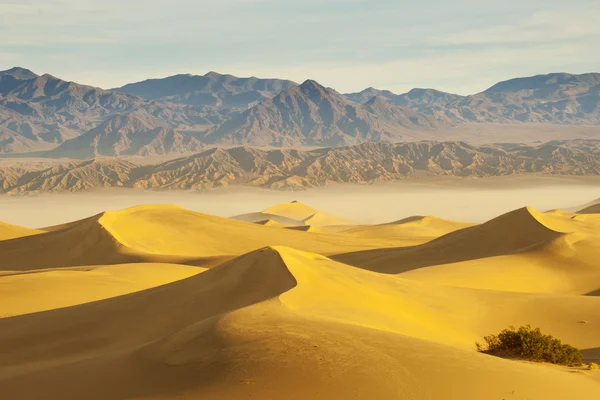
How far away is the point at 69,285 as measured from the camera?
30.6m

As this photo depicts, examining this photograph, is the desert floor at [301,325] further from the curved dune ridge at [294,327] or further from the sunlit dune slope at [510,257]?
the sunlit dune slope at [510,257]

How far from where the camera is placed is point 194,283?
23.9 metres

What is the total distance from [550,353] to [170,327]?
9954mm

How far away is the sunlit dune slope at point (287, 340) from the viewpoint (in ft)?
41.9

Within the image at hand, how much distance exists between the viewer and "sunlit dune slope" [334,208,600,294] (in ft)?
123

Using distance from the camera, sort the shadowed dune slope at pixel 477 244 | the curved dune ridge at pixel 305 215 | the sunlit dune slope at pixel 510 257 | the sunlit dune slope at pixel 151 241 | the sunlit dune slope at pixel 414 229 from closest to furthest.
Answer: the sunlit dune slope at pixel 510 257 → the shadowed dune slope at pixel 477 244 → the sunlit dune slope at pixel 151 241 → the sunlit dune slope at pixel 414 229 → the curved dune ridge at pixel 305 215

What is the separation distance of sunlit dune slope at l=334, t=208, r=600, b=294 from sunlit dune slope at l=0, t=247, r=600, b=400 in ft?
→ 33.6

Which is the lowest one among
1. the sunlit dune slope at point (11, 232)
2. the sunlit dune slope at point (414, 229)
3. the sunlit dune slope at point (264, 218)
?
the sunlit dune slope at point (264, 218)

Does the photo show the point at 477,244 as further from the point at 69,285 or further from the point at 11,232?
the point at 11,232

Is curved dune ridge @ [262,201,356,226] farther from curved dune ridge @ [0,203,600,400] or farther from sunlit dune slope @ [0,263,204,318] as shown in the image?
sunlit dune slope @ [0,263,204,318]

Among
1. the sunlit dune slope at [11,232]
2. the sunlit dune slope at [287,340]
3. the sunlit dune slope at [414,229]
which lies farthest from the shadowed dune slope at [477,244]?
the sunlit dune slope at [11,232]

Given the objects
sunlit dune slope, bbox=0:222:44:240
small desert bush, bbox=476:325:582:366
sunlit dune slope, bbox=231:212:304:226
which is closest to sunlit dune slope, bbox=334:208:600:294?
small desert bush, bbox=476:325:582:366

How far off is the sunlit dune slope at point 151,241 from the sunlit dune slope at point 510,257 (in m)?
10.1

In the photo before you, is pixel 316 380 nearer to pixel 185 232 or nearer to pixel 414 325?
pixel 414 325
